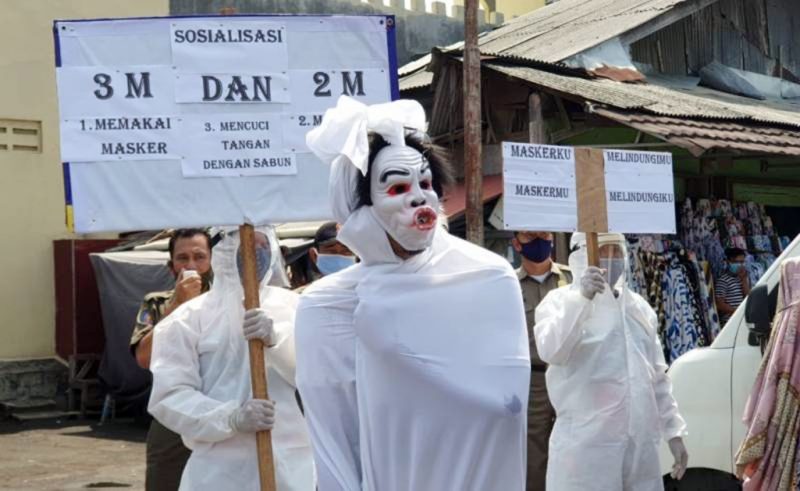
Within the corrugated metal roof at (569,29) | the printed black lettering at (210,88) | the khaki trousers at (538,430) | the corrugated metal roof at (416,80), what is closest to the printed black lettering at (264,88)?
the printed black lettering at (210,88)

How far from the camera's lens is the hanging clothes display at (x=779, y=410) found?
19.8ft

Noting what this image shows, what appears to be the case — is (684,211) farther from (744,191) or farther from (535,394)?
Answer: (535,394)

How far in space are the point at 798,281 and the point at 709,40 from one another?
11.3 meters

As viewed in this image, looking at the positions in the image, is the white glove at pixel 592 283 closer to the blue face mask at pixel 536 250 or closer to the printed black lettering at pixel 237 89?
the blue face mask at pixel 536 250

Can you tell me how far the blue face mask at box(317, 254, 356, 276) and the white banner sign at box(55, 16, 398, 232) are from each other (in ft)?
4.53

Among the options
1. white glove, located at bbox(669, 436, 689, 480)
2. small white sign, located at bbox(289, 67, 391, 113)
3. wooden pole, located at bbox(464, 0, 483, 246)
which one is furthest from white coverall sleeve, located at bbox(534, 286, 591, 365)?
wooden pole, located at bbox(464, 0, 483, 246)

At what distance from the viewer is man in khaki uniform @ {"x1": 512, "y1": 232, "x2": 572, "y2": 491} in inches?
295

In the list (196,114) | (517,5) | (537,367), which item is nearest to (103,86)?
(196,114)

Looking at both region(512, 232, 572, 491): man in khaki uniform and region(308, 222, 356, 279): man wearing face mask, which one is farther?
region(512, 232, 572, 491): man in khaki uniform

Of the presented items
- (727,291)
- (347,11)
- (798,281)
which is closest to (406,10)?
(347,11)

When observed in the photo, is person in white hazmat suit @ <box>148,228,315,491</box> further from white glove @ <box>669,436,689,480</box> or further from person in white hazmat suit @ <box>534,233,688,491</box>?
white glove @ <box>669,436,689,480</box>

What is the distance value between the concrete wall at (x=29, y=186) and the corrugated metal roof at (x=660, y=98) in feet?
20.2

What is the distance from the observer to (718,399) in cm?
684

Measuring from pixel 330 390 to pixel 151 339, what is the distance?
2.18 metres
